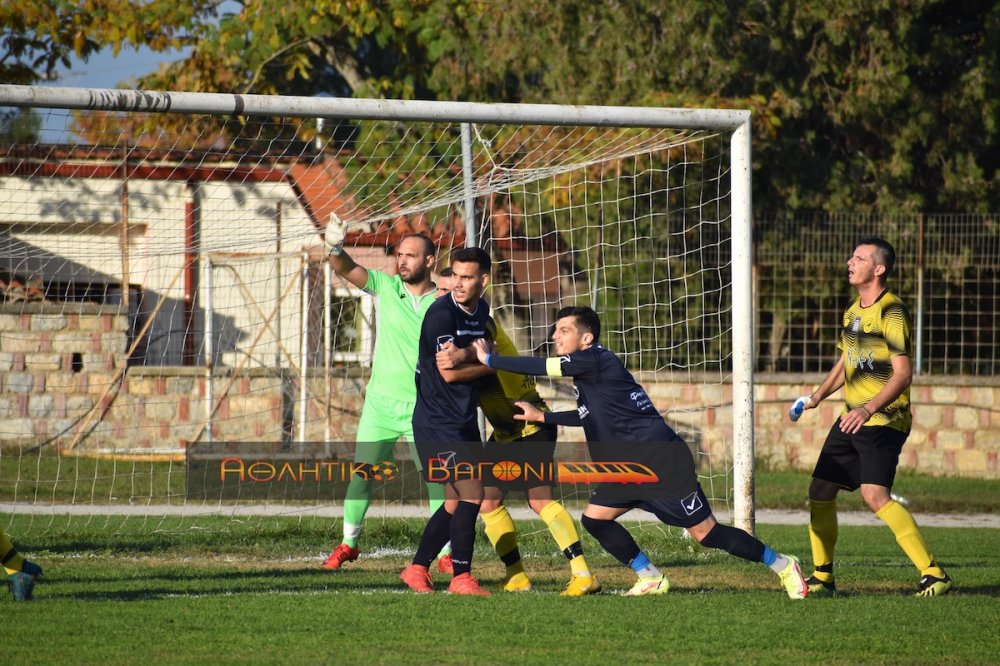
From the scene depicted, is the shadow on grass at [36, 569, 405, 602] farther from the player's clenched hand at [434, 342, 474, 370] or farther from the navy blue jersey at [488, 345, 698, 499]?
the navy blue jersey at [488, 345, 698, 499]

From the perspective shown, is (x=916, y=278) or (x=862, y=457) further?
(x=916, y=278)

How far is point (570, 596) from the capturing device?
6629mm

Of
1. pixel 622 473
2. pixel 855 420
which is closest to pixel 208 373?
pixel 622 473

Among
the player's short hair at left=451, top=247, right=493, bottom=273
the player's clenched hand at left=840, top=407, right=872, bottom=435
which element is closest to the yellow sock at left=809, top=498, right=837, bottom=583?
the player's clenched hand at left=840, top=407, right=872, bottom=435

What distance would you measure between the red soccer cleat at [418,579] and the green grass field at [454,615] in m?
0.11

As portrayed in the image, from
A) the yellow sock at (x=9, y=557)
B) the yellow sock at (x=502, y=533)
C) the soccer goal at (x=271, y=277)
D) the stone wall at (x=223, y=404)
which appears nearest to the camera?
the yellow sock at (x=9, y=557)

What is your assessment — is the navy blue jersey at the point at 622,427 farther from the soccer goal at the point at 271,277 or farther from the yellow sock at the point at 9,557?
the soccer goal at the point at 271,277

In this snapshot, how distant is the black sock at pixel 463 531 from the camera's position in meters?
6.64

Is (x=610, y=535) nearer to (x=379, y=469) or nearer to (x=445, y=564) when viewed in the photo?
(x=445, y=564)

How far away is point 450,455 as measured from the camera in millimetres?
6621

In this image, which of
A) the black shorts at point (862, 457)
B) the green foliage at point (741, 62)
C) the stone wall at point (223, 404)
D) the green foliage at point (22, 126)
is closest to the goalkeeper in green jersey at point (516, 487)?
the black shorts at point (862, 457)

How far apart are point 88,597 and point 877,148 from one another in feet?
44.8

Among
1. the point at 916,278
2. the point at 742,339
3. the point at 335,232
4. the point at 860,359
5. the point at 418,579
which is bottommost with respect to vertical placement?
the point at 418,579

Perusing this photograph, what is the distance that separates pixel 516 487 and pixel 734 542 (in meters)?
1.25
